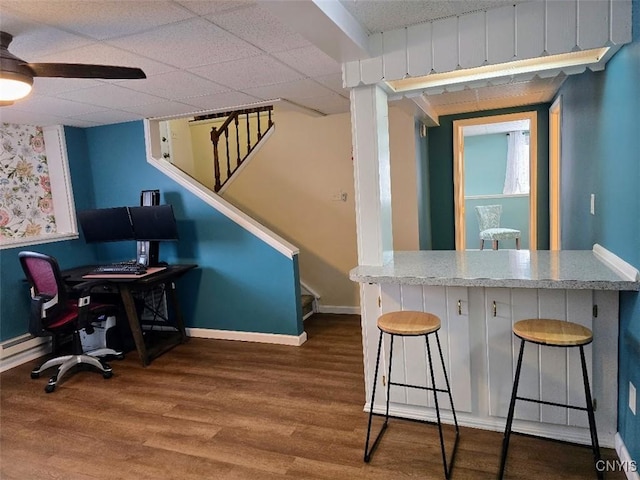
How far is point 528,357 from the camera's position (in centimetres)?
225

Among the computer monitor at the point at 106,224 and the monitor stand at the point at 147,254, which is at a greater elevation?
the computer monitor at the point at 106,224

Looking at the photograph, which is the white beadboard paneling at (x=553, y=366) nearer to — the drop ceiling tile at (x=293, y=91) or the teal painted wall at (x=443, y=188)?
the drop ceiling tile at (x=293, y=91)

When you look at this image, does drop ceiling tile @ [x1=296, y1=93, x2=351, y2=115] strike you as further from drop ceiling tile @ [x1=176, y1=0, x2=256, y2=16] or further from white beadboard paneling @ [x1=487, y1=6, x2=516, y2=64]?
drop ceiling tile @ [x1=176, y1=0, x2=256, y2=16]

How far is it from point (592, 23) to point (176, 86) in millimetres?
2520

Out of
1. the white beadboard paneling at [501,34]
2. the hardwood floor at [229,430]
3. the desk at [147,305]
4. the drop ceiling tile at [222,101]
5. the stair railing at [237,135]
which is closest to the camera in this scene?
the white beadboard paneling at [501,34]

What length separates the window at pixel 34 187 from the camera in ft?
13.0

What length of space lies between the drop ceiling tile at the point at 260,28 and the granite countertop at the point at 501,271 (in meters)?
1.32

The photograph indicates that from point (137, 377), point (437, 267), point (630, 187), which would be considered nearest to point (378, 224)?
point (437, 267)

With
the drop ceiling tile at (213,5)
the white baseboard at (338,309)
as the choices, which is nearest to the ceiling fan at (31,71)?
the drop ceiling tile at (213,5)

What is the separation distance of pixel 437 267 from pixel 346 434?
1091 millimetres

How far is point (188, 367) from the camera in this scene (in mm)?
3549

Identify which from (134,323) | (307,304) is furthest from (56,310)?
(307,304)

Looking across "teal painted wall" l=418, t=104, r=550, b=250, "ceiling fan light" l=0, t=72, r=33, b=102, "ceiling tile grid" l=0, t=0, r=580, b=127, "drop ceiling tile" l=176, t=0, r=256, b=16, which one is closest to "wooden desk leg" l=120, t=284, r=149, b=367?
"ceiling tile grid" l=0, t=0, r=580, b=127

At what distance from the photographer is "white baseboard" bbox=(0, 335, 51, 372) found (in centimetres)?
375
